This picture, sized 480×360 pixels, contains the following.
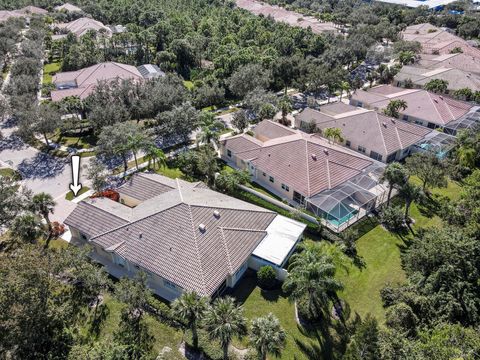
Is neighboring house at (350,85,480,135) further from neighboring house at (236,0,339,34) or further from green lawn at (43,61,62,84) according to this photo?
green lawn at (43,61,62,84)

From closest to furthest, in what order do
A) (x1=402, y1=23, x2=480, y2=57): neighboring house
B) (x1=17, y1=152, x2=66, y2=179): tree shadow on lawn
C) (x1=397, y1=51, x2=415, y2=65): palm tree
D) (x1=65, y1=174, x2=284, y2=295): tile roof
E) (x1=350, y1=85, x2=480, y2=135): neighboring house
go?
(x1=65, y1=174, x2=284, y2=295): tile roof
(x1=17, y1=152, x2=66, y2=179): tree shadow on lawn
(x1=350, y1=85, x2=480, y2=135): neighboring house
(x1=397, y1=51, x2=415, y2=65): palm tree
(x1=402, y1=23, x2=480, y2=57): neighboring house

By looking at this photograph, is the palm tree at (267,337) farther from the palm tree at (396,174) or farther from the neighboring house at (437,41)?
the neighboring house at (437,41)

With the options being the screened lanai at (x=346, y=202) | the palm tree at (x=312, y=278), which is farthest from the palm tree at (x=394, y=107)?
the palm tree at (x=312, y=278)

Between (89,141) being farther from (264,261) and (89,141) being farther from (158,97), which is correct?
(264,261)

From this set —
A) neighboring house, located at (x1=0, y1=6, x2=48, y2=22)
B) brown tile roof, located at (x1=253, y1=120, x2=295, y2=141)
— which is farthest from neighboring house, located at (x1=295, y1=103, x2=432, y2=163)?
neighboring house, located at (x1=0, y1=6, x2=48, y2=22)

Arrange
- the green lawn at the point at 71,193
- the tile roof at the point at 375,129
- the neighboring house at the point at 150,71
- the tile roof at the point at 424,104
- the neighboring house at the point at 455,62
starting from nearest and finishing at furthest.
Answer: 1. the green lawn at the point at 71,193
2. the tile roof at the point at 375,129
3. the tile roof at the point at 424,104
4. the neighboring house at the point at 150,71
5. the neighboring house at the point at 455,62

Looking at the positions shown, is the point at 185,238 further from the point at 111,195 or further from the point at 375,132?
the point at 375,132

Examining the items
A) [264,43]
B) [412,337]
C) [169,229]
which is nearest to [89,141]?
[169,229]
